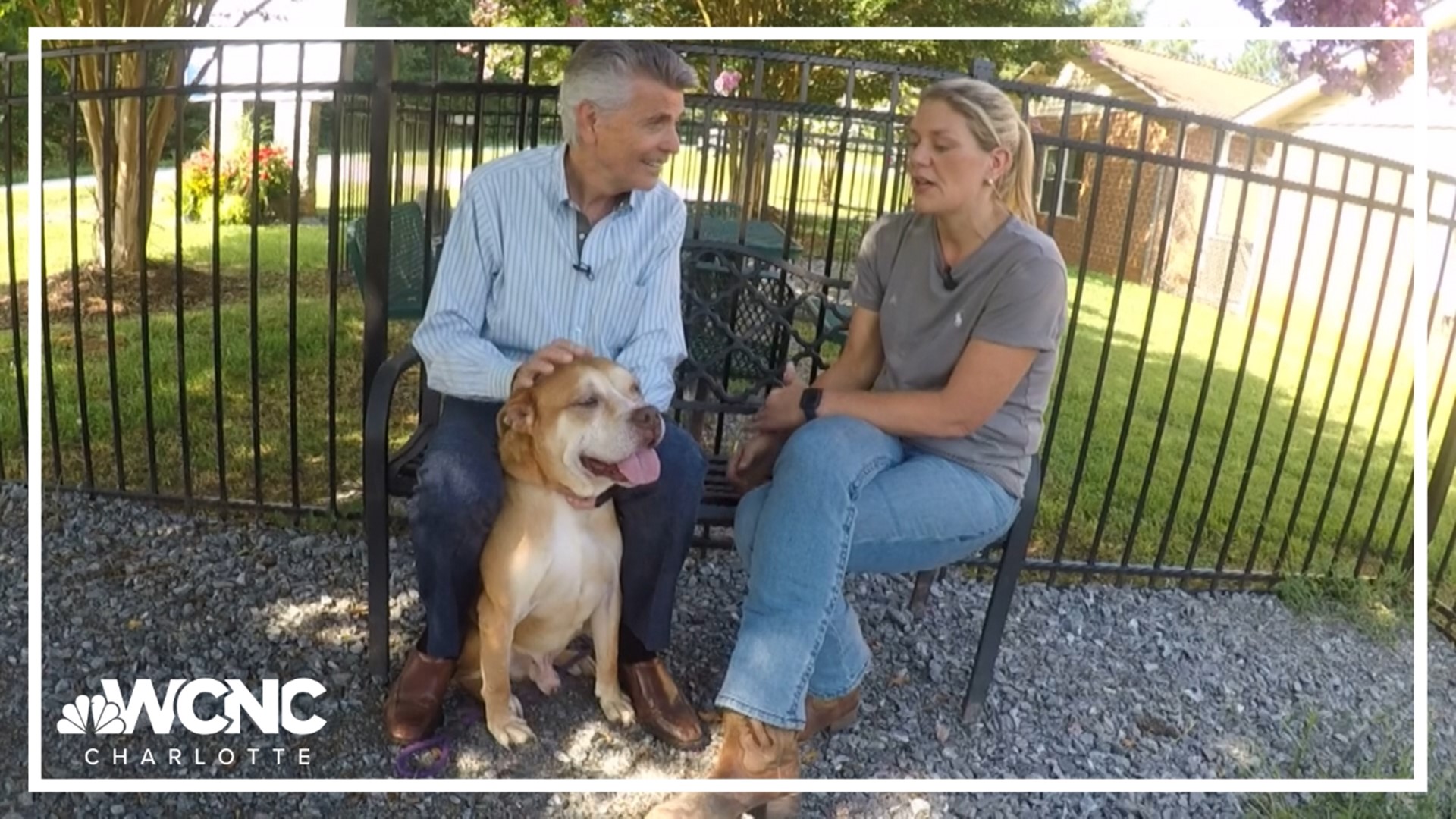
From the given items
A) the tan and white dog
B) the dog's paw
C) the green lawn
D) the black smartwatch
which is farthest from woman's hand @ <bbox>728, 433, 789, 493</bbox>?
the green lawn

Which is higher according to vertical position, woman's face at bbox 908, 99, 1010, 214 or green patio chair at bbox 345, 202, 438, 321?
woman's face at bbox 908, 99, 1010, 214

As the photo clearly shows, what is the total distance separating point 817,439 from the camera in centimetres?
241

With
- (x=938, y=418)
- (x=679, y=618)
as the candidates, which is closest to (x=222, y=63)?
(x=679, y=618)

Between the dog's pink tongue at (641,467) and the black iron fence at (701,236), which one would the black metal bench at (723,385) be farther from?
the dog's pink tongue at (641,467)

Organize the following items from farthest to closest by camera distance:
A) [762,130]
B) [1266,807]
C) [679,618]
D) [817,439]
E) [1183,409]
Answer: [1183,409] → [762,130] → [679,618] → [1266,807] → [817,439]

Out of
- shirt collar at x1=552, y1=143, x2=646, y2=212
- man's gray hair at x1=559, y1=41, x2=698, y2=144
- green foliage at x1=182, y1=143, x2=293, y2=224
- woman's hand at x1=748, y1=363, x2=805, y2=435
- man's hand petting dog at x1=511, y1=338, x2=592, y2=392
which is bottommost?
green foliage at x1=182, y1=143, x2=293, y2=224

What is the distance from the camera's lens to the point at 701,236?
4027mm

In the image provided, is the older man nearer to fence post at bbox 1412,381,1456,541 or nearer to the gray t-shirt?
the gray t-shirt

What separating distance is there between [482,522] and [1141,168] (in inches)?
110

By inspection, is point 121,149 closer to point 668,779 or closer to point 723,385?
point 723,385

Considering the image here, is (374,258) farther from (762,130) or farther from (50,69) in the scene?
(50,69)

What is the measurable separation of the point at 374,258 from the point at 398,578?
3.47 feet

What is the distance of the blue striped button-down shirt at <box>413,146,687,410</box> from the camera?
253 cm

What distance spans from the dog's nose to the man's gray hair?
2.43 feet
